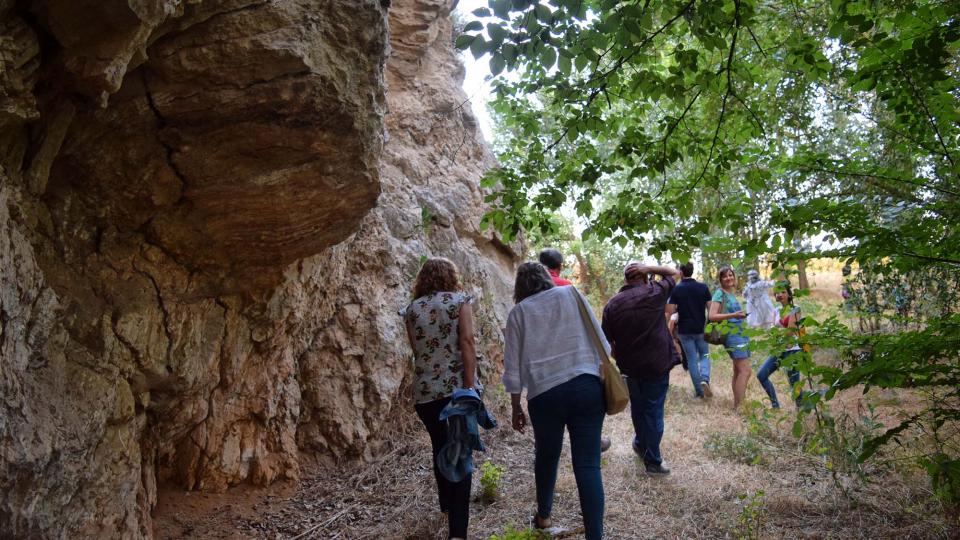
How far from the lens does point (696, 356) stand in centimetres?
789

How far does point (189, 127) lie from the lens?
10.6 feet

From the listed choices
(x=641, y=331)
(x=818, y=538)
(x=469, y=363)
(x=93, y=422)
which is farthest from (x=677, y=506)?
(x=93, y=422)

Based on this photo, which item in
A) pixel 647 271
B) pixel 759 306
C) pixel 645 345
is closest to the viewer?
pixel 647 271

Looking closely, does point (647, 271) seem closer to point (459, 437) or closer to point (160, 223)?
point (459, 437)

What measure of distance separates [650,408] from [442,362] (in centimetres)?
218

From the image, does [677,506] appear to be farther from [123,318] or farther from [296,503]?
[123,318]

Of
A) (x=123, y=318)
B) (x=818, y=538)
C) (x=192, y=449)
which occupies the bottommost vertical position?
(x=818, y=538)

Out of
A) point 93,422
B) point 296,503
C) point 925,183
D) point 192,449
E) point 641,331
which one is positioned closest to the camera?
point 93,422

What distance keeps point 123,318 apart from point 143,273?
31 cm

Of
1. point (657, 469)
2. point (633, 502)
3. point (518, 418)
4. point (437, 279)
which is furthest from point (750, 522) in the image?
point (437, 279)

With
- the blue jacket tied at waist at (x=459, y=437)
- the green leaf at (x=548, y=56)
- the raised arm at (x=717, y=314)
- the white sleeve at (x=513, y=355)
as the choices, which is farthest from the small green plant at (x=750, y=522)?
the raised arm at (x=717, y=314)

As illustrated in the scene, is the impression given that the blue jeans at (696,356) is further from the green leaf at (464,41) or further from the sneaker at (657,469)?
the green leaf at (464,41)

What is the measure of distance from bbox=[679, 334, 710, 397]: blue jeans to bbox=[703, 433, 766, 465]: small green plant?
6.32 ft

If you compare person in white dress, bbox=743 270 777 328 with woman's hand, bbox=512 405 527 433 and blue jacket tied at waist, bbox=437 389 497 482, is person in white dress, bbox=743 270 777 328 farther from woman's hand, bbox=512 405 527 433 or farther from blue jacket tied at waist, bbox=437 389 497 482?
blue jacket tied at waist, bbox=437 389 497 482
